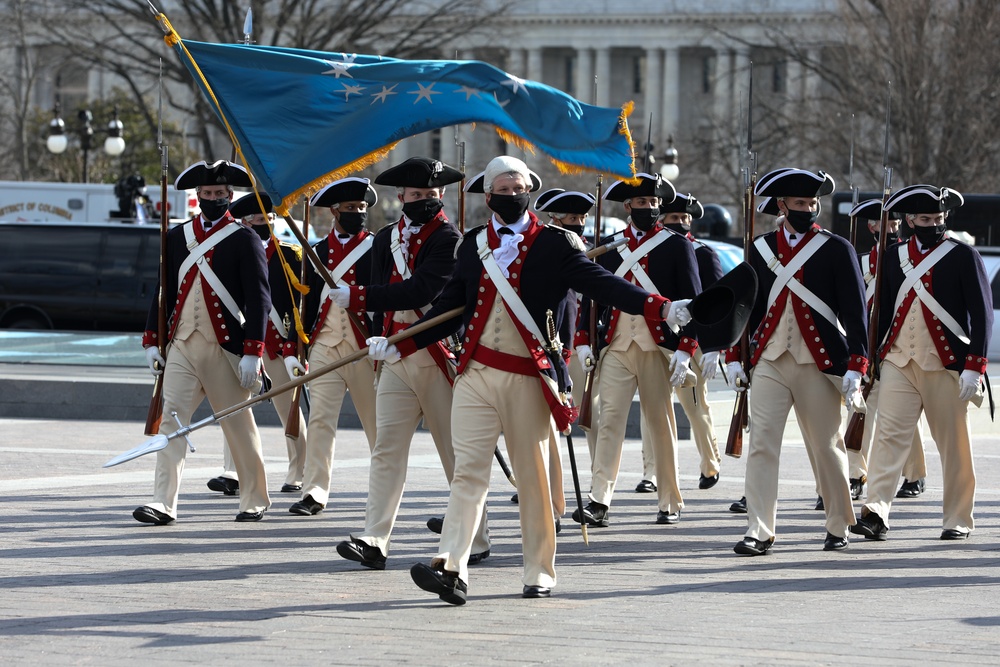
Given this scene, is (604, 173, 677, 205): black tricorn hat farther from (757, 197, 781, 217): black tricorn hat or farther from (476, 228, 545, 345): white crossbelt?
(476, 228, 545, 345): white crossbelt

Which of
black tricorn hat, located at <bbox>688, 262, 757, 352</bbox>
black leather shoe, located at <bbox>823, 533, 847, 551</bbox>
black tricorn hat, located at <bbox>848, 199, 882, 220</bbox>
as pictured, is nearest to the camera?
black tricorn hat, located at <bbox>688, 262, 757, 352</bbox>

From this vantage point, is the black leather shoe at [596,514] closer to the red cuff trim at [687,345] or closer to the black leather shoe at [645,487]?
the red cuff trim at [687,345]

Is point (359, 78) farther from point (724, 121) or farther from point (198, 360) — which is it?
point (724, 121)

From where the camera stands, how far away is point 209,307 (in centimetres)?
977

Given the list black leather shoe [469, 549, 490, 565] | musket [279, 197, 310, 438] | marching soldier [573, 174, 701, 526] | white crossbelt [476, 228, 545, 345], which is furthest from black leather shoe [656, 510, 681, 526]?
white crossbelt [476, 228, 545, 345]

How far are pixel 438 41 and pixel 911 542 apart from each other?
3044cm

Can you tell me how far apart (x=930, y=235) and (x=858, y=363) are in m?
1.24

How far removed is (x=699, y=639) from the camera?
681 cm

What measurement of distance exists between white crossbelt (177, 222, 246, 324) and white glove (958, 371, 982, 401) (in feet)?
13.0

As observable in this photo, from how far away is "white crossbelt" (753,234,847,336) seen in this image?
29.9 feet

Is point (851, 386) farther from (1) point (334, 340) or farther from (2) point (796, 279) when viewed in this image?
(1) point (334, 340)

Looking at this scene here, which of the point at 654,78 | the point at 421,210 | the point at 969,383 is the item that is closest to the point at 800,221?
the point at 969,383

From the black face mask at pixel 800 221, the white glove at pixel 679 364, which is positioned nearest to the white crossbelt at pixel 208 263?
the white glove at pixel 679 364

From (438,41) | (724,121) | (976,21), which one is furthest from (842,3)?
(724,121)
